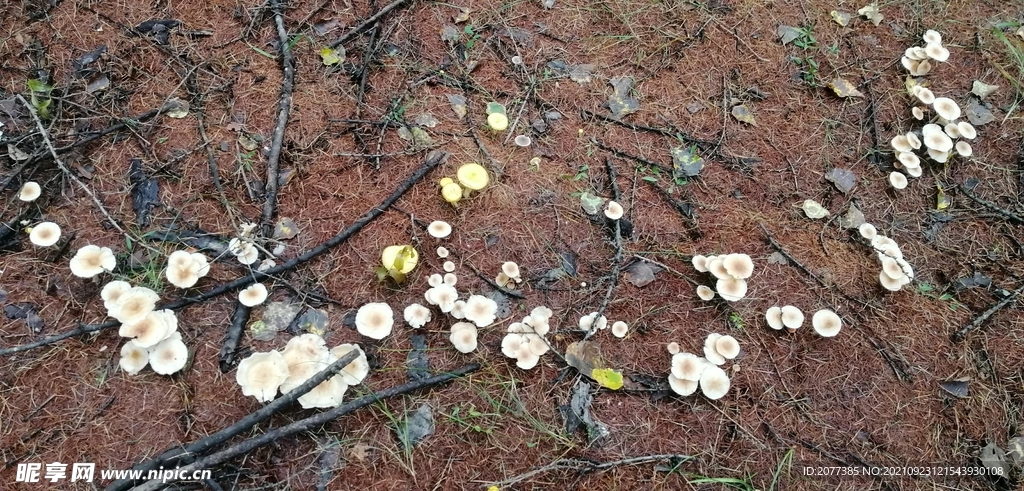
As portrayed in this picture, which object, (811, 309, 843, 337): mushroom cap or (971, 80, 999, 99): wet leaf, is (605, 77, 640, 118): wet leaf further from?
(971, 80, 999, 99): wet leaf

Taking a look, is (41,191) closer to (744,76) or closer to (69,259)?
(69,259)

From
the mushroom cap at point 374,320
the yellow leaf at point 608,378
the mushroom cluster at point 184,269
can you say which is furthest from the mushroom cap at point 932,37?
the mushroom cluster at point 184,269

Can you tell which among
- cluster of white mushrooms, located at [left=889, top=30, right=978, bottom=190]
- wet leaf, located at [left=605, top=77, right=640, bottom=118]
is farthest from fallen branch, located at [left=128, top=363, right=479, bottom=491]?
cluster of white mushrooms, located at [left=889, top=30, right=978, bottom=190]

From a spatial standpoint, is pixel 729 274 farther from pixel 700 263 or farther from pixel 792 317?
pixel 792 317

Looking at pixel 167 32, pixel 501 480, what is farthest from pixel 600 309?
pixel 167 32

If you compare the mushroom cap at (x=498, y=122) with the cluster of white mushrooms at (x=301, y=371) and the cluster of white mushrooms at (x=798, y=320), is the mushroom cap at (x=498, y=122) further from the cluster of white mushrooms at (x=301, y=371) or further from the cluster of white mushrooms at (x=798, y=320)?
the cluster of white mushrooms at (x=798, y=320)

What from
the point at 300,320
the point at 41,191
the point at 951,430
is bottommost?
the point at 951,430
